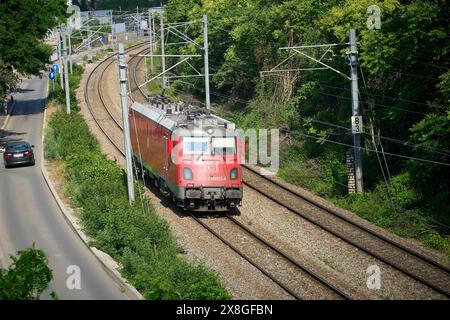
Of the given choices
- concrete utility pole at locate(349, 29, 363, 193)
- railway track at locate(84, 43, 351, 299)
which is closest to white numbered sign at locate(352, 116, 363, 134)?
concrete utility pole at locate(349, 29, 363, 193)

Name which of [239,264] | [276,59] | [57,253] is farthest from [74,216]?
[276,59]

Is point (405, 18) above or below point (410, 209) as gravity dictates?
above

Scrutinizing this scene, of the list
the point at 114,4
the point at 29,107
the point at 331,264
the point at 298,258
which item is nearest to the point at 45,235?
the point at 298,258

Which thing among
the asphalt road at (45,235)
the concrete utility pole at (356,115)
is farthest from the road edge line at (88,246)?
the concrete utility pole at (356,115)

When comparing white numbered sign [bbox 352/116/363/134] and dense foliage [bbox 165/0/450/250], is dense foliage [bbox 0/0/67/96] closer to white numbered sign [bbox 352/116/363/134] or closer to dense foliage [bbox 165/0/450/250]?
dense foliage [bbox 165/0/450/250]

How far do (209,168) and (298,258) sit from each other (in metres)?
5.75

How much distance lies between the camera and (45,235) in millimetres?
27531

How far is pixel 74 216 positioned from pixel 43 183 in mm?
7735

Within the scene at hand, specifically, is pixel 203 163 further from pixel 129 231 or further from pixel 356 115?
pixel 356 115

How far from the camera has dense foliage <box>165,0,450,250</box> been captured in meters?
28.2

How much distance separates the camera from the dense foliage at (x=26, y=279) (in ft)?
54.7

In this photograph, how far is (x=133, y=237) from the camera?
24.6 m
